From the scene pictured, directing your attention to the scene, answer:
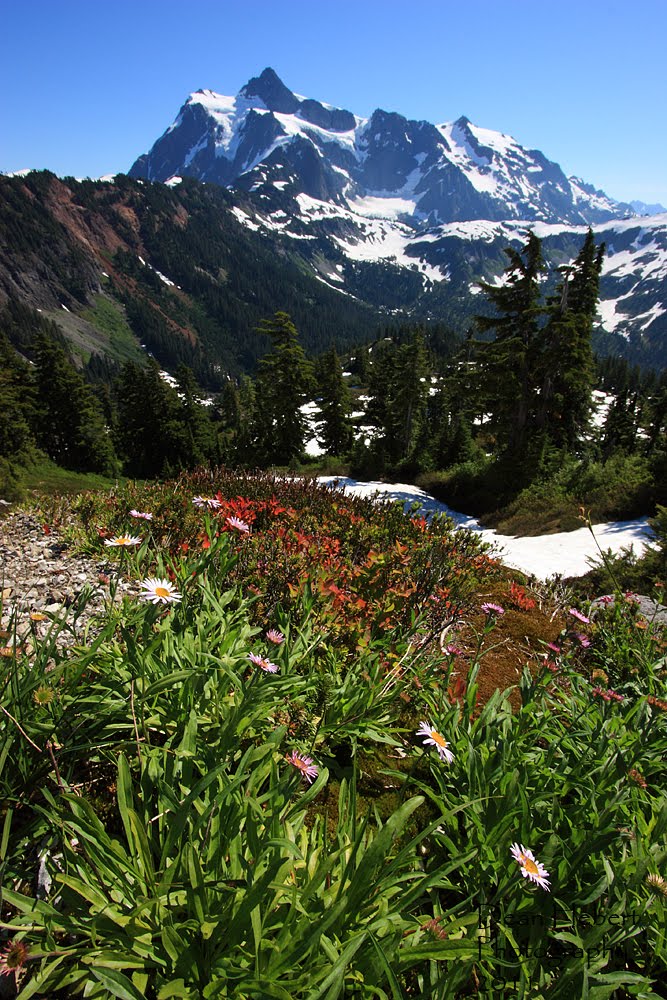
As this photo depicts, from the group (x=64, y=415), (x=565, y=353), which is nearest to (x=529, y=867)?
(x=565, y=353)

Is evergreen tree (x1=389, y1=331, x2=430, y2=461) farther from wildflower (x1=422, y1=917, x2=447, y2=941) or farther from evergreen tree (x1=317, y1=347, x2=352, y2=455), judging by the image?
wildflower (x1=422, y1=917, x2=447, y2=941)

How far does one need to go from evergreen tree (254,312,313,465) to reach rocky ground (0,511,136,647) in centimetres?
2732

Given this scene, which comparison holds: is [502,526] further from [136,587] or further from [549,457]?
[136,587]

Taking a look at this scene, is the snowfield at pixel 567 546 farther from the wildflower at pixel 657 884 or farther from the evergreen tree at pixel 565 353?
the evergreen tree at pixel 565 353

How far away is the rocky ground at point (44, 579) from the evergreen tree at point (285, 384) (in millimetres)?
27323

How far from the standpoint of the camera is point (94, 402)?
173 ft

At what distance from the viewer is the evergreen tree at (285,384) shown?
32.0m

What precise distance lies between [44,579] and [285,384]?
30058 mm

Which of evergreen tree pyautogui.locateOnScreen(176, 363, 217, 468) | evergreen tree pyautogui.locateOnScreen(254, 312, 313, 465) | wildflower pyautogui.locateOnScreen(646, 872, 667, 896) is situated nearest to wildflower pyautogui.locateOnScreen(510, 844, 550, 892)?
wildflower pyautogui.locateOnScreen(646, 872, 667, 896)

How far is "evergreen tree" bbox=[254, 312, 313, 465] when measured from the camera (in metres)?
32.0

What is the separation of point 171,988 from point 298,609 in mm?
2247

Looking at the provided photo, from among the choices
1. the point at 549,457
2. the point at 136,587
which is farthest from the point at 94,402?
the point at 136,587

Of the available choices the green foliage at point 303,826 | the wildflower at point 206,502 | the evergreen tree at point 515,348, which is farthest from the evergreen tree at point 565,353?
the green foliage at point 303,826

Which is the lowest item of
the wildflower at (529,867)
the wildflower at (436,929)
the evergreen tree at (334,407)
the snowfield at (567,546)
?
the snowfield at (567,546)
